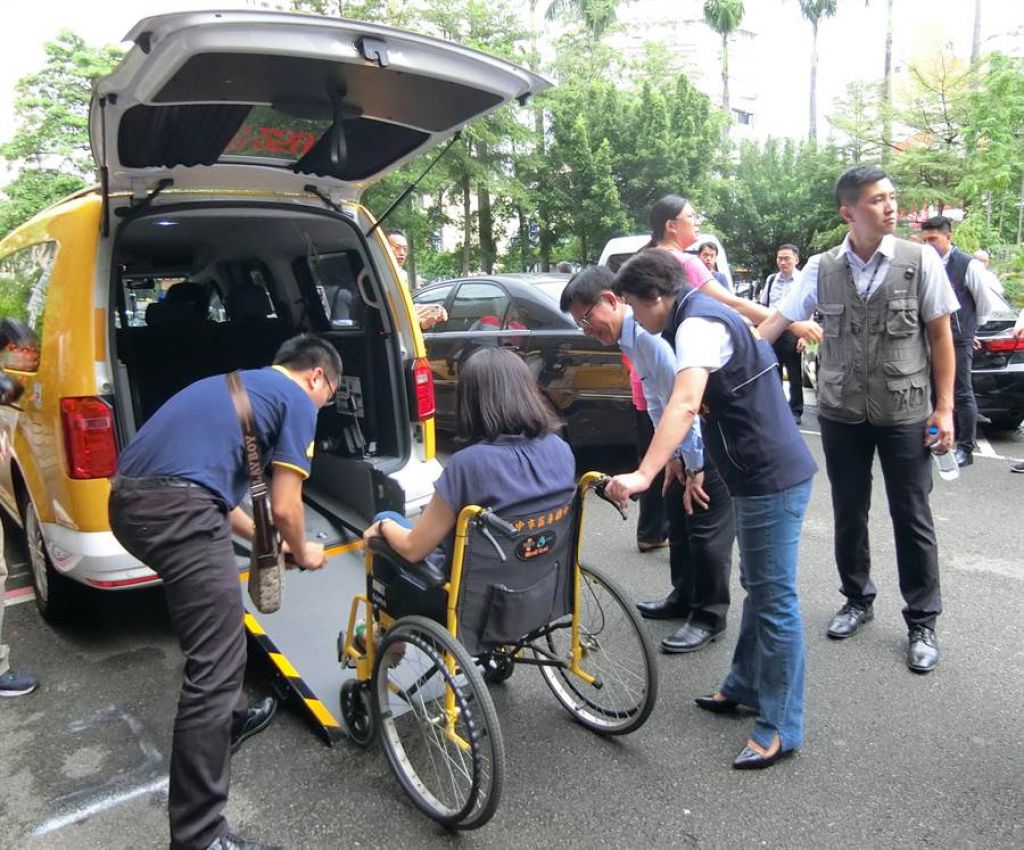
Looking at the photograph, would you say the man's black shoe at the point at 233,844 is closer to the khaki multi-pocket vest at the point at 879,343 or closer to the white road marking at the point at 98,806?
the white road marking at the point at 98,806

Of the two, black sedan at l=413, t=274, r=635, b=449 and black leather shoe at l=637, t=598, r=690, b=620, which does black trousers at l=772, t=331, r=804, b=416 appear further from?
black leather shoe at l=637, t=598, r=690, b=620

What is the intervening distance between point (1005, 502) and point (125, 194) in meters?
5.50

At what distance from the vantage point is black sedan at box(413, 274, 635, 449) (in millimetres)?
5312

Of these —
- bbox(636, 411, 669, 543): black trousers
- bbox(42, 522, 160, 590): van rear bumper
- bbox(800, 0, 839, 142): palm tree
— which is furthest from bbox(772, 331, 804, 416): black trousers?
bbox(800, 0, 839, 142): palm tree

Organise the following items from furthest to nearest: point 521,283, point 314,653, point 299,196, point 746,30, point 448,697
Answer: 1. point 746,30
2. point 521,283
3. point 299,196
4. point 314,653
5. point 448,697

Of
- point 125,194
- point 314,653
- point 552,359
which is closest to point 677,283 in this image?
point 314,653

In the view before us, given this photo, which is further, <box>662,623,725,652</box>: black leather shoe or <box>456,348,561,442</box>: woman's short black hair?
<box>662,623,725,652</box>: black leather shoe

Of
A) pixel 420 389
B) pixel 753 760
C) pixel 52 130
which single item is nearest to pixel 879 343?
pixel 753 760

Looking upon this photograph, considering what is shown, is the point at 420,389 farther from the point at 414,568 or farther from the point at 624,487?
the point at 624,487

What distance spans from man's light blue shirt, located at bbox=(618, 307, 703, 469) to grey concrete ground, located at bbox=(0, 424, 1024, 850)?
2.91ft

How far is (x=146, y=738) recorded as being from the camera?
2.70m

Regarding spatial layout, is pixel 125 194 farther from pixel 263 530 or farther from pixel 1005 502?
pixel 1005 502

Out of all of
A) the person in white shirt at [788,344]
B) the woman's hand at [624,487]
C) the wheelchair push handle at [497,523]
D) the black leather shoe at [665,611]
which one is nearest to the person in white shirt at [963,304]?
the person in white shirt at [788,344]

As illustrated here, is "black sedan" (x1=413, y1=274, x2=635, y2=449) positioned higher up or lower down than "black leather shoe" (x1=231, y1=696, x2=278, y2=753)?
higher up
